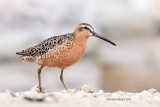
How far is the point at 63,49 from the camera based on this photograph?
5562mm

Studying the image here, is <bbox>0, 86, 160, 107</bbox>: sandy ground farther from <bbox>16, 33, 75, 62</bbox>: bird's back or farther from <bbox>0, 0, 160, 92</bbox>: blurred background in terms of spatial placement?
<bbox>0, 0, 160, 92</bbox>: blurred background

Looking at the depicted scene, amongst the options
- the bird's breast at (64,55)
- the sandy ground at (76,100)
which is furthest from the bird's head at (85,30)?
the sandy ground at (76,100)

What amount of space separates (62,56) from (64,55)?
0.10 ft

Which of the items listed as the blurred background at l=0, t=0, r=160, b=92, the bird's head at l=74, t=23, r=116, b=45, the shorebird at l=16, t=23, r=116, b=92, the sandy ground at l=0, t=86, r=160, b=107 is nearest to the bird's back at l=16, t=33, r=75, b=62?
the shorebird at l=16, t=23, r=116, b=92

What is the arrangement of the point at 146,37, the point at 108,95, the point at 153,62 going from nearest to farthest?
the point at 108,95
the point at 153,62
the point at 146,37

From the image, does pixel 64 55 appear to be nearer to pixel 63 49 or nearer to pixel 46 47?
pixel 63 49

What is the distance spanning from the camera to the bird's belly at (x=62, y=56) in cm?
550

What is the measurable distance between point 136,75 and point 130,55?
8.51 ft

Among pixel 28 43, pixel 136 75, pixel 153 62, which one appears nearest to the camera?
pixel 28 43

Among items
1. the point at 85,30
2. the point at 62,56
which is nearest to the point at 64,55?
the point at 62,56

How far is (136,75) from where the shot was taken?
1364cm

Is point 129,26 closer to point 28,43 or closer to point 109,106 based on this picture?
point 28,43

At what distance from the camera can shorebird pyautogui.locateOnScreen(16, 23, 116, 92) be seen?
18.1ft

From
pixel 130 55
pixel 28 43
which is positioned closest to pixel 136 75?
pixel 130 55
